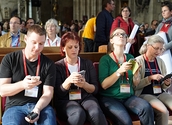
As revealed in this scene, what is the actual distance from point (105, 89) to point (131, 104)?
348mm

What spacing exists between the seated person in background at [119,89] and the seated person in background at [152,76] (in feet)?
0.56

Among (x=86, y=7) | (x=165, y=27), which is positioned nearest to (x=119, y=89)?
(x=165, y=27)

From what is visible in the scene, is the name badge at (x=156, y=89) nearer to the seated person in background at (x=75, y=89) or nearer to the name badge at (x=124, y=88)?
the name badge at (x=124, y=88)

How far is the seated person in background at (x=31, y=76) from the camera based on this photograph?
2717 mm

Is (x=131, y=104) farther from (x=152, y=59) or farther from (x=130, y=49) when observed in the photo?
(x=130, y=49)

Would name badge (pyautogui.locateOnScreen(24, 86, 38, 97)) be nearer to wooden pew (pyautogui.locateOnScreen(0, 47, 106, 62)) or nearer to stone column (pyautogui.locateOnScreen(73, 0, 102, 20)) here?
wooden pew (pyautogui.locateOnScreen(0, 47, 106, 62))

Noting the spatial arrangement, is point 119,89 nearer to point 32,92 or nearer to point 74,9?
point 32,92

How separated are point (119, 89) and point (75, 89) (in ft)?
1.76

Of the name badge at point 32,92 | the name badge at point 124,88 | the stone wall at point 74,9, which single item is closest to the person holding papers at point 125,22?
the name badge at point 124,88

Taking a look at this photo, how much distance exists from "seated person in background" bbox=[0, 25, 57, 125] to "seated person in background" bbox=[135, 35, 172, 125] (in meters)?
1.18

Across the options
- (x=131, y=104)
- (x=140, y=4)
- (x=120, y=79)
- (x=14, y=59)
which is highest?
(x=140, y=4)

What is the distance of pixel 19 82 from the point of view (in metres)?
2.69

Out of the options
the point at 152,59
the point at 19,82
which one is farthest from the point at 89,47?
the point at 19,82

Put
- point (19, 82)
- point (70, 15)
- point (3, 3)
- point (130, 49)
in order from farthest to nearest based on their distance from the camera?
point (70, 15)
point (3, 3)
point (130, 49)
point (19, 82)
